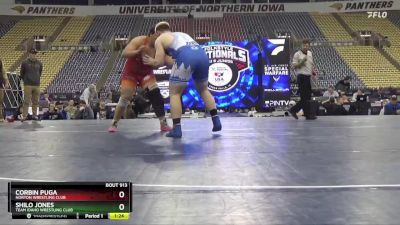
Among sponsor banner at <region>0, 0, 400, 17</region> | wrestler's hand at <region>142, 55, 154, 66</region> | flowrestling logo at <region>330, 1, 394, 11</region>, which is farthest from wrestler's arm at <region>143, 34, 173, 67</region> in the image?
flowrestling logo at <region>330, 1, 394, 11</region>

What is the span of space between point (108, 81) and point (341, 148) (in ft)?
63.3

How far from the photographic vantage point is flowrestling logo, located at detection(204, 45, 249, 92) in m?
10.7

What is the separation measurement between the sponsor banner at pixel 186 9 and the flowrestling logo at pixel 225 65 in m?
18.5

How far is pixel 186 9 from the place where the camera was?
28.8 m

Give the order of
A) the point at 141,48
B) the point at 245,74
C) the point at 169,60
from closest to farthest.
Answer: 1. the point at 169,60
2. the point at 141,48
3. the point at 245,74

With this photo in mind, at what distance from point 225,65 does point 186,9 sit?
1878cm

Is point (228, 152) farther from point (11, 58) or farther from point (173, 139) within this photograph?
point (11, 58)

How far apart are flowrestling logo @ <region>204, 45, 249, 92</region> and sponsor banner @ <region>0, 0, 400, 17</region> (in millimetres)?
18507

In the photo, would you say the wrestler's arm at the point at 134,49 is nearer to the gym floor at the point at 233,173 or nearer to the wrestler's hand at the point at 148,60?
the wrestler's hand at the point at 148,60

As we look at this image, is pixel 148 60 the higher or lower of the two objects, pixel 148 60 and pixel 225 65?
the lower

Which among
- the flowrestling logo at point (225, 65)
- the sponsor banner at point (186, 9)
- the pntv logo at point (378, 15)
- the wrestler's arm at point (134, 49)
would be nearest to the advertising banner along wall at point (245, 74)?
the flowrestling logo at point (225, 65)

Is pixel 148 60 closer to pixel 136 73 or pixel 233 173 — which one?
pixel 136 73

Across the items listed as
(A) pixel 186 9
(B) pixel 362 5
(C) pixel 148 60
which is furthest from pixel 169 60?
(B) pixel 362 5

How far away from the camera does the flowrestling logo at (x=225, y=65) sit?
10711 mm
